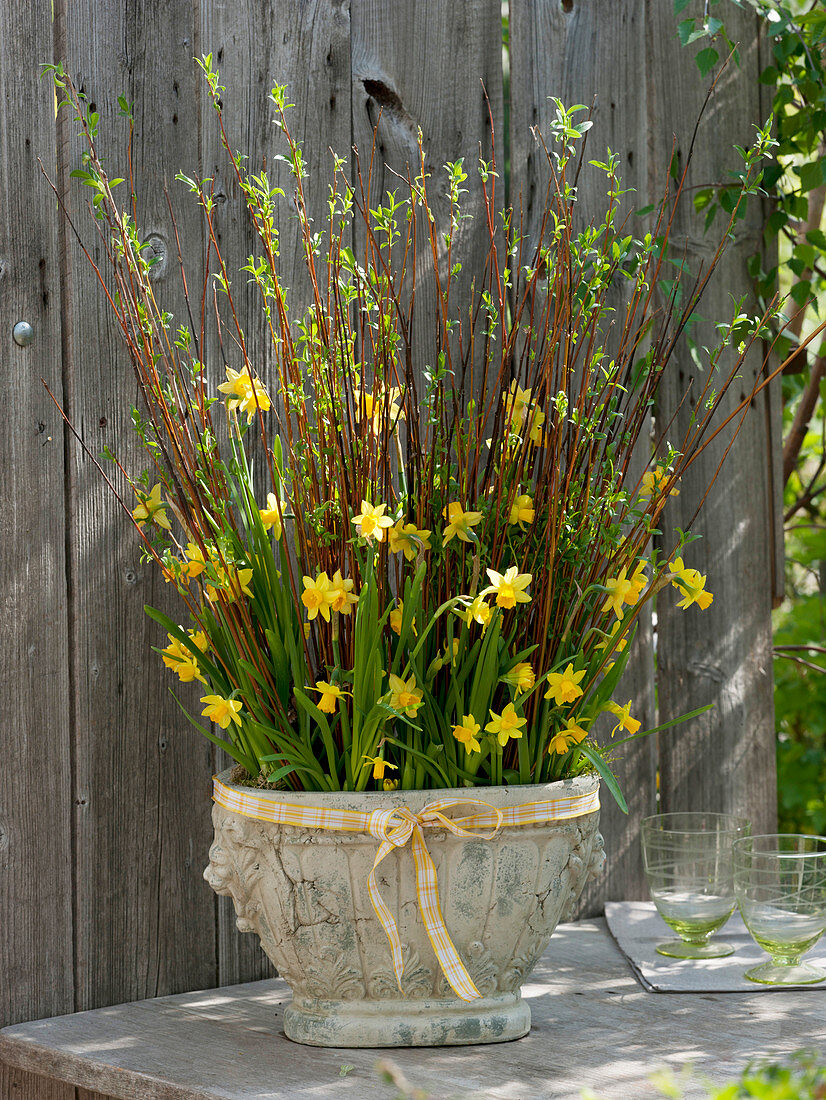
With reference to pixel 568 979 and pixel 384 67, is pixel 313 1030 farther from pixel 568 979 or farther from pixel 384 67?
pixel 384 67

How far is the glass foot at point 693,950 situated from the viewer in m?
1.34

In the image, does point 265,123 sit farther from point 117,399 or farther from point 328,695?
point 328,695

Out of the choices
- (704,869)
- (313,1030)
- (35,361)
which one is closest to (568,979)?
(704,869)

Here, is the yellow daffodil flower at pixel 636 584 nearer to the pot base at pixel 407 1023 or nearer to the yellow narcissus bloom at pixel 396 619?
the yellow narcissus bloom at pixel 396 619

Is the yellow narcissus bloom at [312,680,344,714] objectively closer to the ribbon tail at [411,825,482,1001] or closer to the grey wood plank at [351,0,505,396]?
the ribbon tail at [411,825,482,1001]

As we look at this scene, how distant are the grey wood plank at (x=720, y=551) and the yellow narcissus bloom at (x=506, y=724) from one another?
71cm

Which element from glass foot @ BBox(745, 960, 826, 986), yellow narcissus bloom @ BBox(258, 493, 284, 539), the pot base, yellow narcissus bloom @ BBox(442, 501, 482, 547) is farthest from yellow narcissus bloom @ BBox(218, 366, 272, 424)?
glass foot @ BBox(745, 960, 826, 986)

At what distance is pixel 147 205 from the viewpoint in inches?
51.4

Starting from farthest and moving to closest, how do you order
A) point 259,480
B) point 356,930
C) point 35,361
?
point 259,480
point 35,361
point 356,930

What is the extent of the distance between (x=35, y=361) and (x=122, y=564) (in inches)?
9.2

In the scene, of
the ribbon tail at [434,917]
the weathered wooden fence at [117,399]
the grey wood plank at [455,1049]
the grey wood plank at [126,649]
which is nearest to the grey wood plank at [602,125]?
the weathered wooden fence at [117,399]

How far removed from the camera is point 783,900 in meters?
1.20

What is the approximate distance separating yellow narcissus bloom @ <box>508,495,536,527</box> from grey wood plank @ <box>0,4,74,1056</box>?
1.62ft

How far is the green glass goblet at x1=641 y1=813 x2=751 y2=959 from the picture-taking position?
1.32 metres
